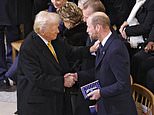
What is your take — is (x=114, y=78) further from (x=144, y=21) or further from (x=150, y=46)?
(x=144, y=21)

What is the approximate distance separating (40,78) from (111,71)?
550 millimetres

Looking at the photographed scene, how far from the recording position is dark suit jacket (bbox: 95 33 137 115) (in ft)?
9.25

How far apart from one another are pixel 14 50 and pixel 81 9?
189 centimetres

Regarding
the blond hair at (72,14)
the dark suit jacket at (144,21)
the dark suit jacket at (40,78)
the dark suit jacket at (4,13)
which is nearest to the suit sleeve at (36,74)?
the dark suit jacket at (40,78)

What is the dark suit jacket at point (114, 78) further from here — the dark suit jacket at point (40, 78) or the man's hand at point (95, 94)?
the dark suit jacket at point (40, 78)

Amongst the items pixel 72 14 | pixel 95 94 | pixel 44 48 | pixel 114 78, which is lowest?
pixel 95 94

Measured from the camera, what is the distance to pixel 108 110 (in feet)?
9.85

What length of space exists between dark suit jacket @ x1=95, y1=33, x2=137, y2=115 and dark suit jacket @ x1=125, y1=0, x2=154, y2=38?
4.55 ft

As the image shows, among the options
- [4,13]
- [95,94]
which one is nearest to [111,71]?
[95,94]

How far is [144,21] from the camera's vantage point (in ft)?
14.1

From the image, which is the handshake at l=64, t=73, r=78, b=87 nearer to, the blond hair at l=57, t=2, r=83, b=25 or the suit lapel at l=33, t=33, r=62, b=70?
the suit lapel at l=33, t=33, r=62, b=70

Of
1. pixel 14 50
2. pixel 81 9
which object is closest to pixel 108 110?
pixel 81 9

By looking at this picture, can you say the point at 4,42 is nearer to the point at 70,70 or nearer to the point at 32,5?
the point at 32,5

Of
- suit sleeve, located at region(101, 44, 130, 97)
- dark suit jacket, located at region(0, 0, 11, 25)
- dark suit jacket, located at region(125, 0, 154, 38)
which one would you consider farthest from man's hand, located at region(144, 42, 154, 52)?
dark suit jacket, located at region(0, 0, 11, 25)
